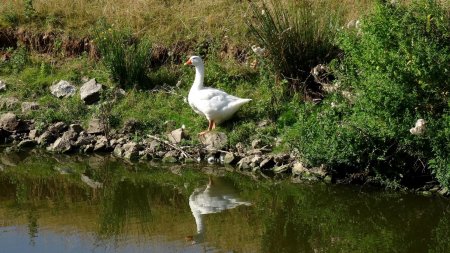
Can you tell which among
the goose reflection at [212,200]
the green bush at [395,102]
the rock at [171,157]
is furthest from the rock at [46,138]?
the green bush at [395,102]

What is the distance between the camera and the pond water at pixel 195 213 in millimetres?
10047

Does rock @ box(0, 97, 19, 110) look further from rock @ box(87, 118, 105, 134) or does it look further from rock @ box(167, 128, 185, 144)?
rock @ box(167, 128, 185, 144)

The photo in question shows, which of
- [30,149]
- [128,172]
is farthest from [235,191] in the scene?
[30,149]

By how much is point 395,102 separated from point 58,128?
5.75 meters

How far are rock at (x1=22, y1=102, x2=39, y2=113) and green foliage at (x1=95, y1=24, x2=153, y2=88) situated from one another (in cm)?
137

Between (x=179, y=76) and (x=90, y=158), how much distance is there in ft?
8.43

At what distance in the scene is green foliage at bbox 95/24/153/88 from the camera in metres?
15.5

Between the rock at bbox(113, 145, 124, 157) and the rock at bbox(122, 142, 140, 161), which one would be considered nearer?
the rock at bbox(122, 142, 140, 161)

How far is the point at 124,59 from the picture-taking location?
15539mm

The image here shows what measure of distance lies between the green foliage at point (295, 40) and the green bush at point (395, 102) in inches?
87.8

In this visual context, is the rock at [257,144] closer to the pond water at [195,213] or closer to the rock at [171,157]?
the pond water at [195,213]

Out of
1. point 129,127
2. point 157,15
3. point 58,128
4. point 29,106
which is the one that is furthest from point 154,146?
point 157,15

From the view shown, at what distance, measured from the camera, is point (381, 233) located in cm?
1042

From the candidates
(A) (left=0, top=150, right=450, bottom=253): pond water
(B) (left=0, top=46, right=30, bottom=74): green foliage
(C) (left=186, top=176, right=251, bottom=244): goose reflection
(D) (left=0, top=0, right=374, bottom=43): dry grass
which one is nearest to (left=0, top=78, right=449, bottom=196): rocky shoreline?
(A) (left=0, top=150, right=450, bottom=253): pond water
